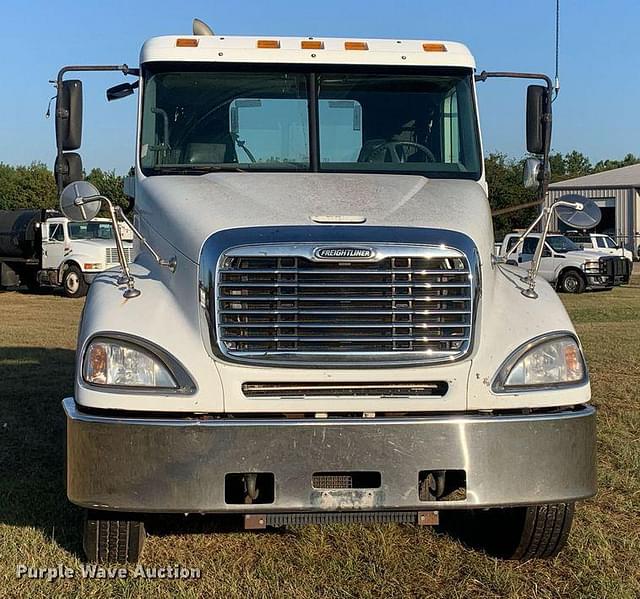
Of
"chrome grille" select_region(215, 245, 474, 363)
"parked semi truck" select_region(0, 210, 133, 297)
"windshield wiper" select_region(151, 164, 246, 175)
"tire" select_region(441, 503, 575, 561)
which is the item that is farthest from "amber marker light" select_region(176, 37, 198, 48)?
"parked semi truck" select_region(0, 210, 133, 297)

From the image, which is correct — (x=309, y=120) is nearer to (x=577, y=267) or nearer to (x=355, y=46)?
(x=355, y=46)

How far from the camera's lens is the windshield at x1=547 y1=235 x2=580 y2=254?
2578cm

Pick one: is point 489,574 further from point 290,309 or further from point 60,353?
point 60,353

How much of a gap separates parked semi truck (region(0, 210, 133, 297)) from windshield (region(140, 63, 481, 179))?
19.3m

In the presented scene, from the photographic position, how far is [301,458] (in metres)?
3.75

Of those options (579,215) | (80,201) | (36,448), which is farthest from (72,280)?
(579,215)

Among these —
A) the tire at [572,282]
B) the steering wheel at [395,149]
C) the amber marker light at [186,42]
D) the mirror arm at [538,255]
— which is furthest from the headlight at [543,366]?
the tire at [572,282]

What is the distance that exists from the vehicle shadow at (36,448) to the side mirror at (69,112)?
2.14 metres

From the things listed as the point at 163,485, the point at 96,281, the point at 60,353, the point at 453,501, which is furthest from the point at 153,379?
the point at 60,353

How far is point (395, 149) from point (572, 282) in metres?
20.8

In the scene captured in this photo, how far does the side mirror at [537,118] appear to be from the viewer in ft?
19.5

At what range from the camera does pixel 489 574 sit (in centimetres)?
431

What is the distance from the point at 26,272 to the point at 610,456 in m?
23.0

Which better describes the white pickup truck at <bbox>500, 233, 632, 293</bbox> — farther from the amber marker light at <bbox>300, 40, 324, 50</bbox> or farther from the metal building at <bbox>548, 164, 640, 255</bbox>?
the metal building at <bbox>548, 164, 640, 255</bbox>
